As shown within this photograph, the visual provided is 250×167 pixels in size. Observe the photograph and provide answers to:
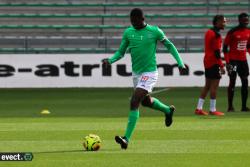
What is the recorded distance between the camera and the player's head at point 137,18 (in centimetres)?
1150

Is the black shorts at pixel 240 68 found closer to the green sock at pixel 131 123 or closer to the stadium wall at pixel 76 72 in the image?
the green sock at pixel 131 123

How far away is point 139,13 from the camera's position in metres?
11.5

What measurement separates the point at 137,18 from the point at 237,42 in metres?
6.70

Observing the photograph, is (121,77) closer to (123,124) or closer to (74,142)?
(123,124)

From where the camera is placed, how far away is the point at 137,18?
38.0ft

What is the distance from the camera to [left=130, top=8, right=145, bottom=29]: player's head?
1150 cm

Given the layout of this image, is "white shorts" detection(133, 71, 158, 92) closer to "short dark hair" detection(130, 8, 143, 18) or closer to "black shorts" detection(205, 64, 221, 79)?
"short dark hair" detection(130, 8, 143, 18)

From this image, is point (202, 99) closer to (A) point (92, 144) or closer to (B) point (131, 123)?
(B) point (131, 123)

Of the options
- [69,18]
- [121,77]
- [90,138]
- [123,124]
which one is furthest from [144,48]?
[69,18]

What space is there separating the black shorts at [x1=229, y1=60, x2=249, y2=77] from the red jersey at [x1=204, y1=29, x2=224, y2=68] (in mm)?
623

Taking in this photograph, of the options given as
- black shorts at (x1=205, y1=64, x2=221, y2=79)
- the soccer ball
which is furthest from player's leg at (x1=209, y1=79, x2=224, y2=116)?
the soccer ball

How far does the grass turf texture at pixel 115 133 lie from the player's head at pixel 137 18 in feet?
5.80

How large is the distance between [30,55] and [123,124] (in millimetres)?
10350

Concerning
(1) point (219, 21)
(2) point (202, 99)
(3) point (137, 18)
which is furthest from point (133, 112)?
(2) point (202, 99)
